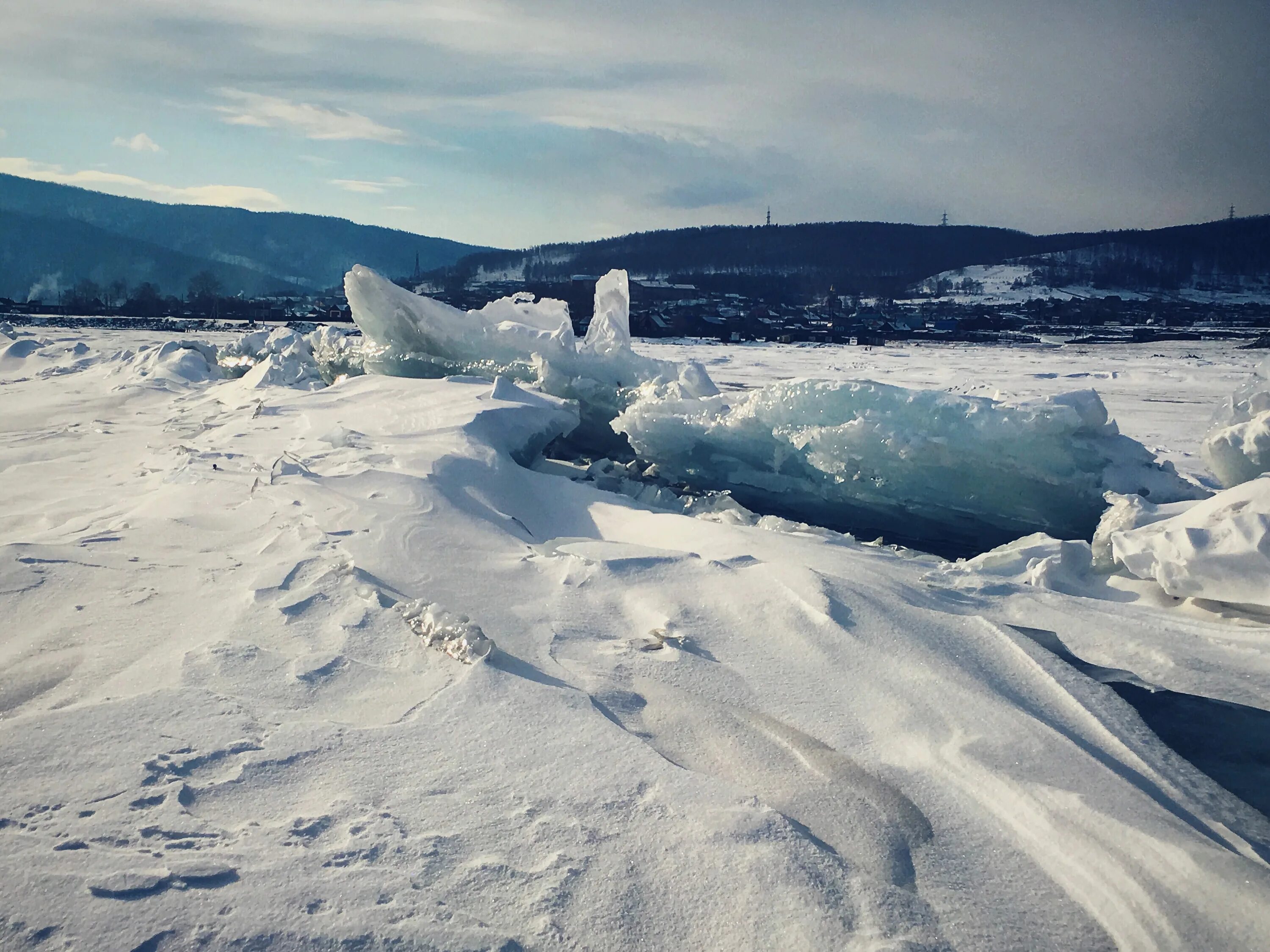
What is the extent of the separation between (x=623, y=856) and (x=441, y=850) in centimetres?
45

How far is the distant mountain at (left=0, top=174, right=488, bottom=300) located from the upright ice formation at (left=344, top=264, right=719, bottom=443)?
254ft

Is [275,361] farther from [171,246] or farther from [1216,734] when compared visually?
[171,246]

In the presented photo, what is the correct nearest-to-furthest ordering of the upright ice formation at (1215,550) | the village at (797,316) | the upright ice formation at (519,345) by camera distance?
the upright ice formation at (1215,550) → the upright ice formation at (519,345) → the village at (797,316)

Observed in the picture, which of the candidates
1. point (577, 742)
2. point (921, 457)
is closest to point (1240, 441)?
point (921, 457)

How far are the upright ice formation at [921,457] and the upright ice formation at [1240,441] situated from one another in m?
0.30

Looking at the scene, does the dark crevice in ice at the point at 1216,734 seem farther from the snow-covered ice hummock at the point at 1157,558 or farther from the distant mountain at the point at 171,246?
the distant mountain at the point at 171,246

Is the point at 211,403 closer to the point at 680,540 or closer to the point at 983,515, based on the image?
the point at 680,540

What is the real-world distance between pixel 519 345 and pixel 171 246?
12055 centimetres

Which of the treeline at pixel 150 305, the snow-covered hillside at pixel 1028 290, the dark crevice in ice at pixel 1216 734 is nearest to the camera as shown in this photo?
the dark crevice in ice at pixel 1216 734

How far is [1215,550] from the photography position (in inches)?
148

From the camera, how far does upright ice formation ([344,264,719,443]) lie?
8336mm

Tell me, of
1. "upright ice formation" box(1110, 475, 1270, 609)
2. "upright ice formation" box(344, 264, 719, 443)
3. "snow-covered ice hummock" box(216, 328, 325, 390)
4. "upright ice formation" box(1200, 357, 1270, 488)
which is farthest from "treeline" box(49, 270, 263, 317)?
"upright ice formation" box(1110, 475, 1270, 609)

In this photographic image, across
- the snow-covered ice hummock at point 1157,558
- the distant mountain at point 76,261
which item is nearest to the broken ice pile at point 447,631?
the snow-covered ice hummock at point 1157,558

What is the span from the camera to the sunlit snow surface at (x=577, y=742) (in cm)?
183
